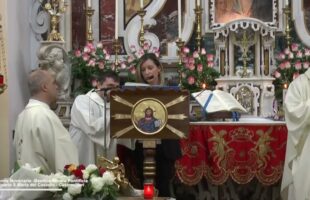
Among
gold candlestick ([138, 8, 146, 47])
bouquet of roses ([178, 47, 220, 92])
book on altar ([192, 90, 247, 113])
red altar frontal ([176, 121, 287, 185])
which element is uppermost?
gold candlestick ([138, 8, 146, 47])

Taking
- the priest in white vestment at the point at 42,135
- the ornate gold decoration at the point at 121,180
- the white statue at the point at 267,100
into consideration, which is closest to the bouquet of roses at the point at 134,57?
the white statue at the point at 267,100

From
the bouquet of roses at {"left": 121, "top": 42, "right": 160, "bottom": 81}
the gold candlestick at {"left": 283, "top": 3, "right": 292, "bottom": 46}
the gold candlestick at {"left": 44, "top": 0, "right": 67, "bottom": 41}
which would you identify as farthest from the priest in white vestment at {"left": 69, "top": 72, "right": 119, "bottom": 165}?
the gold candlestick at {"left": 283, "top": 3, "right": 292, "bottom": 46}

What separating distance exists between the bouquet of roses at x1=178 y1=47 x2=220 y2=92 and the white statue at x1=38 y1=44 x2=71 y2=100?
48.5 inches

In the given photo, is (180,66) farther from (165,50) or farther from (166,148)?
(166,148)

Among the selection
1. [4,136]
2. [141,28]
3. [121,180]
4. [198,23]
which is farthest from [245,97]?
[121,180]

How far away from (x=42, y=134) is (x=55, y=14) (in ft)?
9.78

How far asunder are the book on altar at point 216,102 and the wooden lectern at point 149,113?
4.23ft

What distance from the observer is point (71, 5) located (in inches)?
283

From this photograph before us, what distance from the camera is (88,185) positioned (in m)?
3.07

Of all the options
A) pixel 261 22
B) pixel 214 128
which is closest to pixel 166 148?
pixel 214 128

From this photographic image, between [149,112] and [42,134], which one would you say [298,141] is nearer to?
[149,112]

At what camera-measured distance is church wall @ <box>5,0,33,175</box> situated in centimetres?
595

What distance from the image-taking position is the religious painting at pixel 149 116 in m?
4.23

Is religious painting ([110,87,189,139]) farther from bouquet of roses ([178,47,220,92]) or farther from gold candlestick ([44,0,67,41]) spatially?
gold candlestick ([44,0,67,41])
